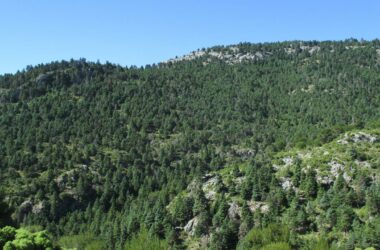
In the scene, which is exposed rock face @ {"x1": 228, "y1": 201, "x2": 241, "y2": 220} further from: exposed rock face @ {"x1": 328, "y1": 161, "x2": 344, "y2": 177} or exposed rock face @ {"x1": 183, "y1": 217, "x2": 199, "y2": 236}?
exposed rock face @ {"x1": 328, "y1": 161, "x2": 344, "y2": 177}

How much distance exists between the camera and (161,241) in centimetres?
15812

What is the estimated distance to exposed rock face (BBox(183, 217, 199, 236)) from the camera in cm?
16000

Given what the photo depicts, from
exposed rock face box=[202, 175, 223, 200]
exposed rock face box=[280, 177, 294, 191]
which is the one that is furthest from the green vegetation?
exposed rock face box=[280, 177, 294, 191]

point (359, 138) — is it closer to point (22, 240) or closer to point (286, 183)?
point (286, 183)

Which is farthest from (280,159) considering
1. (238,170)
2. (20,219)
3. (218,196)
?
(20,219)

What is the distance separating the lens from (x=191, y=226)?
16175 cm

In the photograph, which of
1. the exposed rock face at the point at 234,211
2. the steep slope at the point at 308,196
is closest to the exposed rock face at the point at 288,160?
the steep slope at the point at 308,196

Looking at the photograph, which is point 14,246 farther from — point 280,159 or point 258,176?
point 280,159

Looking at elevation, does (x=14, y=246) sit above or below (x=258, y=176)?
above

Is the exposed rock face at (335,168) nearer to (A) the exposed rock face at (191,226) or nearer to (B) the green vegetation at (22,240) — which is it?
(A) the exposed rock face at (191,226)

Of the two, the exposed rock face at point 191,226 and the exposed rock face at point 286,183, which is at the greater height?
the exposed rock face at point 286,183

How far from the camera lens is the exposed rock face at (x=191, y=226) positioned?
160 m

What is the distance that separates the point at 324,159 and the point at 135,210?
254ft

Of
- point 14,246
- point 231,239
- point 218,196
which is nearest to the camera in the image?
point 14,246
